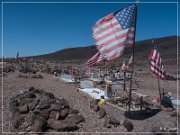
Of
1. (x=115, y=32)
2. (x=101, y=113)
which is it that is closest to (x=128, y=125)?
(x=101, y=113)

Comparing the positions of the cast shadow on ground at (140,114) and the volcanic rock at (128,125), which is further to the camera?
the cast shadow on ground at (140,114)

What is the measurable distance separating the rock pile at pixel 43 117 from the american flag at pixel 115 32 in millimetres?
2418

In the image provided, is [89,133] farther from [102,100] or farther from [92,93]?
[92,93]

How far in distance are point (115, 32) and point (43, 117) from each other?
3.76m

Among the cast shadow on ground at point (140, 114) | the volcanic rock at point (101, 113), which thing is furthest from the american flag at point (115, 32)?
the cast shadow on ground at point (140, 114)

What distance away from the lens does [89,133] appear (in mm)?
A: 10398

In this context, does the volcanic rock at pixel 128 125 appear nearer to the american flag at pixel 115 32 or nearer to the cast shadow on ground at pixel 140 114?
the cast shadow on ground at pixel 140 114

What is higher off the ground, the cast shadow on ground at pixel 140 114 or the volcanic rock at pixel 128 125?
the cast shadow on ground at pixel 140 114

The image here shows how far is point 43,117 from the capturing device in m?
11.1

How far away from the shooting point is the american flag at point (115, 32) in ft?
37.4

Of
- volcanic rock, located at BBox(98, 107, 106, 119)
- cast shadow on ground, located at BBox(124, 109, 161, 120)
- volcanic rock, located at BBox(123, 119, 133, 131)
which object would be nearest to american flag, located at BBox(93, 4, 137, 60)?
volcanic rock, located at BBox(98, 107, 106, 119)

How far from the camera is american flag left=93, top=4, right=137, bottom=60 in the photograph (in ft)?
37.4

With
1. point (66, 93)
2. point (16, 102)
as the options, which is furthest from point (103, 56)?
point (66, 93)

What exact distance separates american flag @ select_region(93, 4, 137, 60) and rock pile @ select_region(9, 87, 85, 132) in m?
2.42
